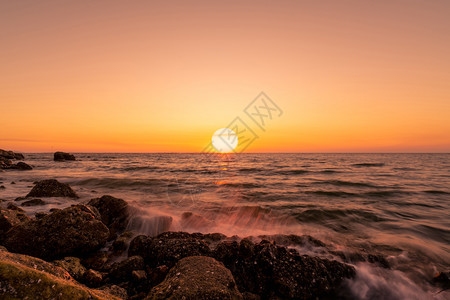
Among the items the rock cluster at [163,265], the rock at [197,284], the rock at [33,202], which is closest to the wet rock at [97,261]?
the rock cluster at [163,265]

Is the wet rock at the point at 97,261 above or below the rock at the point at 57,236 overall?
below

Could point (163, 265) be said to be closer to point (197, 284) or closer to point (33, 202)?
point (197, 284)

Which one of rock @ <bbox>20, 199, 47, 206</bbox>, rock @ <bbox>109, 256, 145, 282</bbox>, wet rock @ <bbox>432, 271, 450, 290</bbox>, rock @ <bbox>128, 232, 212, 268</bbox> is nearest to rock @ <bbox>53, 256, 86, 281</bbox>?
rock @ <bbox>109, 256, 145, 282</bbox>

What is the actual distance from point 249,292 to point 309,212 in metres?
6.73

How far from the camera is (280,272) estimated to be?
12.9ft

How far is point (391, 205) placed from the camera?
1062 centimetres

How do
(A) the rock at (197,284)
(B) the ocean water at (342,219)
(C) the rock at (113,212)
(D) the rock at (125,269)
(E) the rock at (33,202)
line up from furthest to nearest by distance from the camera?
1. (E) the rock at (33,202)
2. (C) the rock at (113,212)
3. (B) the ocean water at (342,219)
4. (D) the rock at (125,269)
5. (A) the rock at (197,284)

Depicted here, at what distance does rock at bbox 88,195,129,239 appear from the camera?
7082 mm

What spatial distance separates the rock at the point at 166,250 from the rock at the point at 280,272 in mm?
453

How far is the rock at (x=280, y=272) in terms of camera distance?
3799mm

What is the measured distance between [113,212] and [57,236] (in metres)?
2.95

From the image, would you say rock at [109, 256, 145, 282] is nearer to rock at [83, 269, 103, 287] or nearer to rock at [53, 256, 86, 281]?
rock at [83, 269, 103, 287]

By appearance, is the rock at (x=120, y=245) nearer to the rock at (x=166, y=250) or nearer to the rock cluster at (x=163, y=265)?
the rock cluster at (x=163, y=265)

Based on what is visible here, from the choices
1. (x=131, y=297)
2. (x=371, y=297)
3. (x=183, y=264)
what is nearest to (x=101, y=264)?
(x=131, y=297)
